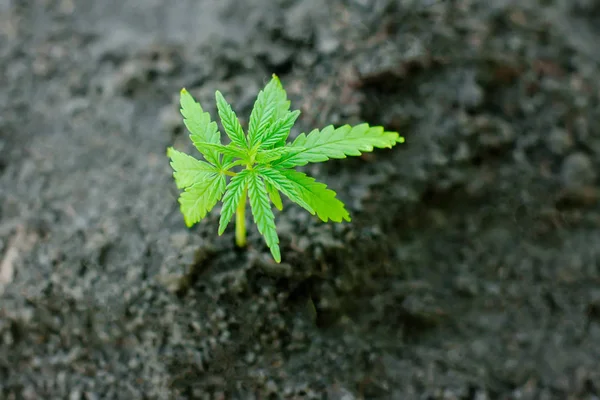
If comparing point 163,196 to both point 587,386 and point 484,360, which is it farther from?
point 587,386

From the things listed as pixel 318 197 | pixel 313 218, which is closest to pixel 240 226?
pixel 313 218

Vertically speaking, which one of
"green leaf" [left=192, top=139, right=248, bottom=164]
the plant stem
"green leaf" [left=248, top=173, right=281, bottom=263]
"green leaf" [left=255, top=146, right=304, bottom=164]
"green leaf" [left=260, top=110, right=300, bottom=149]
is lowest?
"green leaf" [left=248, top=173, right=281, bottom=263]

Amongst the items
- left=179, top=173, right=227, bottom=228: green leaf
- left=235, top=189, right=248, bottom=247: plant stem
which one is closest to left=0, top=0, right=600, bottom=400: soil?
left=235, top=189, right=248, bottom=247: plant stem

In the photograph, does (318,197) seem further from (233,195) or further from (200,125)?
(200,125)

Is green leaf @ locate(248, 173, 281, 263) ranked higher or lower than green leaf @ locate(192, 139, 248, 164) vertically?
lower

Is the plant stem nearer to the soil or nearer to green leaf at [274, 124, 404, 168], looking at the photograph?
the soil

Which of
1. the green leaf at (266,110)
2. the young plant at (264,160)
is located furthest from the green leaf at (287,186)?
the green leaf at (266,110)

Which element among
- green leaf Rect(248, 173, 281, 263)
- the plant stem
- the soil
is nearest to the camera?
green leaf Rect(248, 173, 281, 263)

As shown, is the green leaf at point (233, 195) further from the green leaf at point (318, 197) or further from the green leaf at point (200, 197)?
the green leaf at point (318, 197)

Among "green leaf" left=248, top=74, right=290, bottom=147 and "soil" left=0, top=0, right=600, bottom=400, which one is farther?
"soil" left=0, top=0, right=600, bottom=400
